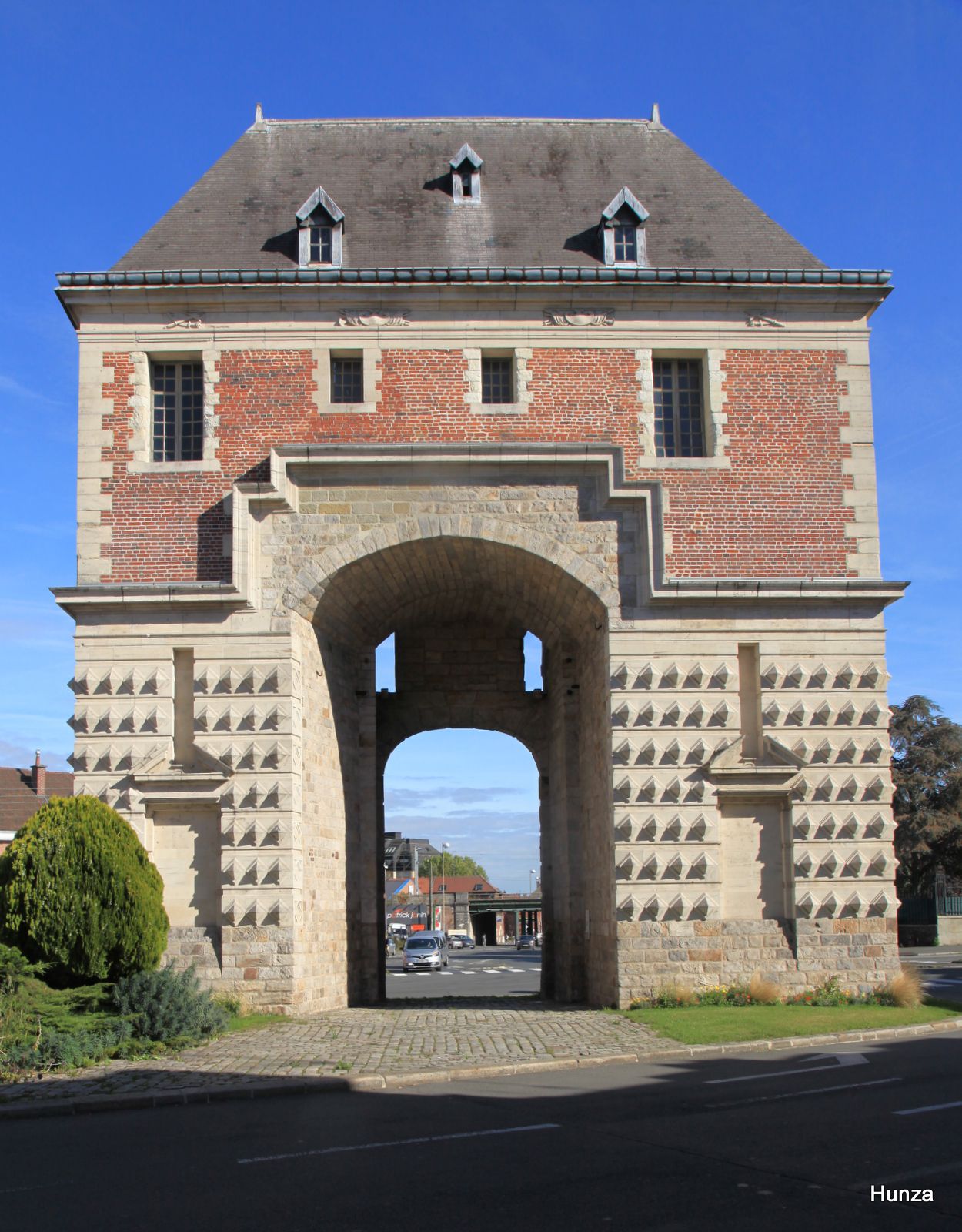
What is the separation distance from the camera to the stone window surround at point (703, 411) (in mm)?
19766

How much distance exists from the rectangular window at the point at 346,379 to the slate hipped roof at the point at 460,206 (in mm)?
1767

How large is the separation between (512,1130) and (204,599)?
11248 mm

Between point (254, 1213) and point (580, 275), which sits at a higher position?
point (580, 275)

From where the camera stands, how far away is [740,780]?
61.7 feet

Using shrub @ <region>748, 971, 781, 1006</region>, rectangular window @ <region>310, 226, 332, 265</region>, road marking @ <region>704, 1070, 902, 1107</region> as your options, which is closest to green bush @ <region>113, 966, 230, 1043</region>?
road marking @ <region>704, 1070, 902, 1107</region>

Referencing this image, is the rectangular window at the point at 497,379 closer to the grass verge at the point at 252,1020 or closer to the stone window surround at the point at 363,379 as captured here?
the stone window surround at the point at 363,379

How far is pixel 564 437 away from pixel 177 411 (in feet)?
21.4

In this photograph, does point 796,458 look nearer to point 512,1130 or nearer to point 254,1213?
point 512,1130

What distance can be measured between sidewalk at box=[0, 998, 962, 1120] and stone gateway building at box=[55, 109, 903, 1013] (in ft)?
6.04

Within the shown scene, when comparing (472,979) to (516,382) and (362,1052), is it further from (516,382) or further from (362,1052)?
(362,1052)

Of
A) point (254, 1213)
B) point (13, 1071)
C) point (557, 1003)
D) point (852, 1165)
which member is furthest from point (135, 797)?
point (852, 1165)

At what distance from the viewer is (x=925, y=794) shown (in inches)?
1933
